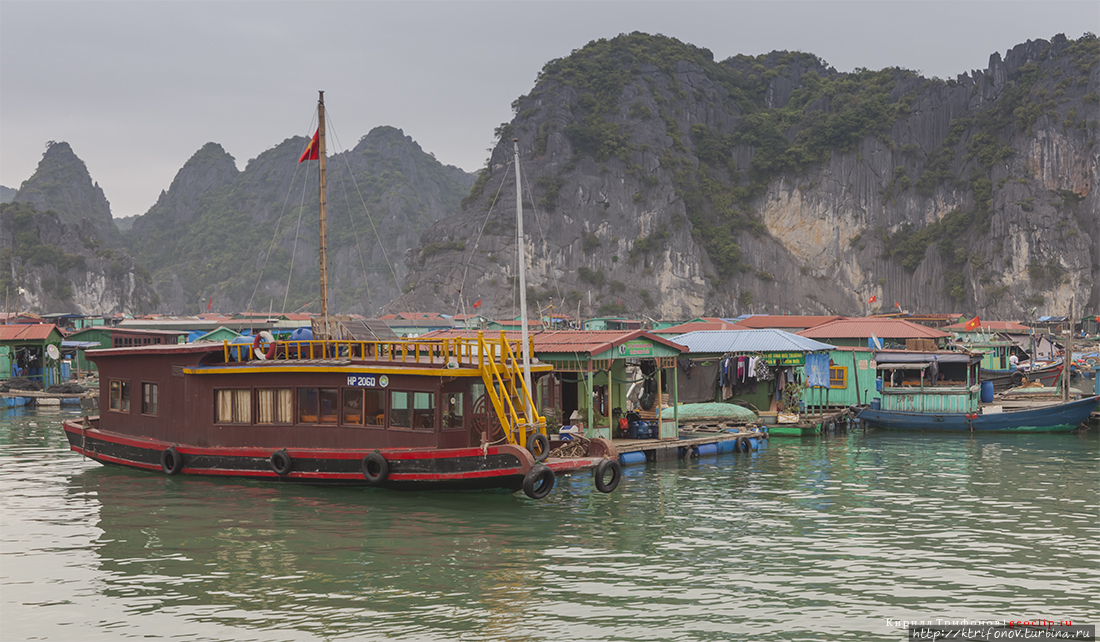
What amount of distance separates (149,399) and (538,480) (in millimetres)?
11077

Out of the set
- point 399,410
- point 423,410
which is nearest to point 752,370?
point 423,410

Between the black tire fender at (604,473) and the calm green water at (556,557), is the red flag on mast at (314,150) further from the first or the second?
the black tire fender at (604,473)

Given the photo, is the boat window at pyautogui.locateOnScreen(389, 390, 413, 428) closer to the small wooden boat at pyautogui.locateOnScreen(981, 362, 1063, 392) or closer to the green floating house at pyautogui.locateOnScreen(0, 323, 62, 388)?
the green floating house at pyautogui.locateOnScreen(0, 323, 62, 388)

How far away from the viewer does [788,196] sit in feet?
468

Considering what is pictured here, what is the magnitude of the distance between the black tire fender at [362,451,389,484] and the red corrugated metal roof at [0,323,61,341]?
38291 millimetres

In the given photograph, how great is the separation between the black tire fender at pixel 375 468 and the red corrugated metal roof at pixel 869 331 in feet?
75.8

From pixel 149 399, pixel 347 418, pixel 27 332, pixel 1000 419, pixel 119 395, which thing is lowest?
pixel 1000 419

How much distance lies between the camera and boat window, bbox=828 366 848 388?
3512 cm

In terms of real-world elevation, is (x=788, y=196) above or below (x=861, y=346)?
above

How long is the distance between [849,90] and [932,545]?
146 meters

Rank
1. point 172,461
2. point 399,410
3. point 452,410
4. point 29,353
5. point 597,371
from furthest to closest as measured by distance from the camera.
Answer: point 29,353 → point 597,371 → point 172,461 → point 399,410 → point 452,410

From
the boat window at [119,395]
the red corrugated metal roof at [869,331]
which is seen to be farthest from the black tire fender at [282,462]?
the red corrugated metal roof at [869,331]

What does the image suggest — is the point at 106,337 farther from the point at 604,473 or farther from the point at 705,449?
the point at 604,473

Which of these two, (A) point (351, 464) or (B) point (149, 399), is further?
(B) point (149, 399)
